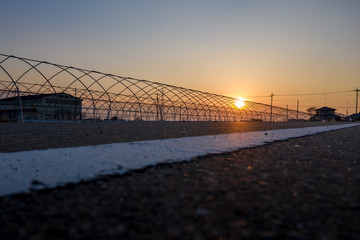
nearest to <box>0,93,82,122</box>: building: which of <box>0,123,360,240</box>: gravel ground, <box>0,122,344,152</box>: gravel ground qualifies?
<box>0,122,344,152</box>: gravel ground

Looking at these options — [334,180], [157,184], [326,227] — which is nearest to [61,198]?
[157,184]

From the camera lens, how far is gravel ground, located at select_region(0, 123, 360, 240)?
93 centimetres

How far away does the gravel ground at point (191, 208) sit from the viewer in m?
0.93

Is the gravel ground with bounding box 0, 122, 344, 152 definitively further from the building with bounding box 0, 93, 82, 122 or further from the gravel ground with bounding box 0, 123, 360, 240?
the building with bounding box 0, 93, 82, 122

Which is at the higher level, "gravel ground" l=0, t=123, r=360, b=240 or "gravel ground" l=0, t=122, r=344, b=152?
"gravel ground" l=0, t=123, r=360, b=240

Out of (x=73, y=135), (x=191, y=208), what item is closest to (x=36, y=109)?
(x=73, y=135)

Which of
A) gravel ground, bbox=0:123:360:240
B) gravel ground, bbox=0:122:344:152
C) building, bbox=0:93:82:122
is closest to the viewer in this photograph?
gravel ground, bbox=0:123:360:240

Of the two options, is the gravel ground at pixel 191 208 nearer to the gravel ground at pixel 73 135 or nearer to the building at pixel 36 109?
the gravel ground at pixel 73 135

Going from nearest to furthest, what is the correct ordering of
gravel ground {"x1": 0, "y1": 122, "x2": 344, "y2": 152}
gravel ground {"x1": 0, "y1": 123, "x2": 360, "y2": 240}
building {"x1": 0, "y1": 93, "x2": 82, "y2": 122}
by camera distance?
1. gravel ground {"x1": 0, "y1": 123, "x2": 360, "y2": 240}
2. gravel ground {"x1": 0, "y1": 122, "x2": 344, "y2": 152}
3. building {"x1": 0, "y1": 93, "x2": 82, "y2": 122}

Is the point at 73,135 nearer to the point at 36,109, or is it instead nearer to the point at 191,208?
the point at 191,208

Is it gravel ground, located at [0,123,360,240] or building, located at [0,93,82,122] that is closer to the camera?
gravel ground, located at [0,123,360,240]

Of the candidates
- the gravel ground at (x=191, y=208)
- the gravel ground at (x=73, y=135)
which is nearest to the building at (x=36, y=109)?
the gravel ground at (x=73, y=135)

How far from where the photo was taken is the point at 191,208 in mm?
1149

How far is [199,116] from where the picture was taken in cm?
4144
